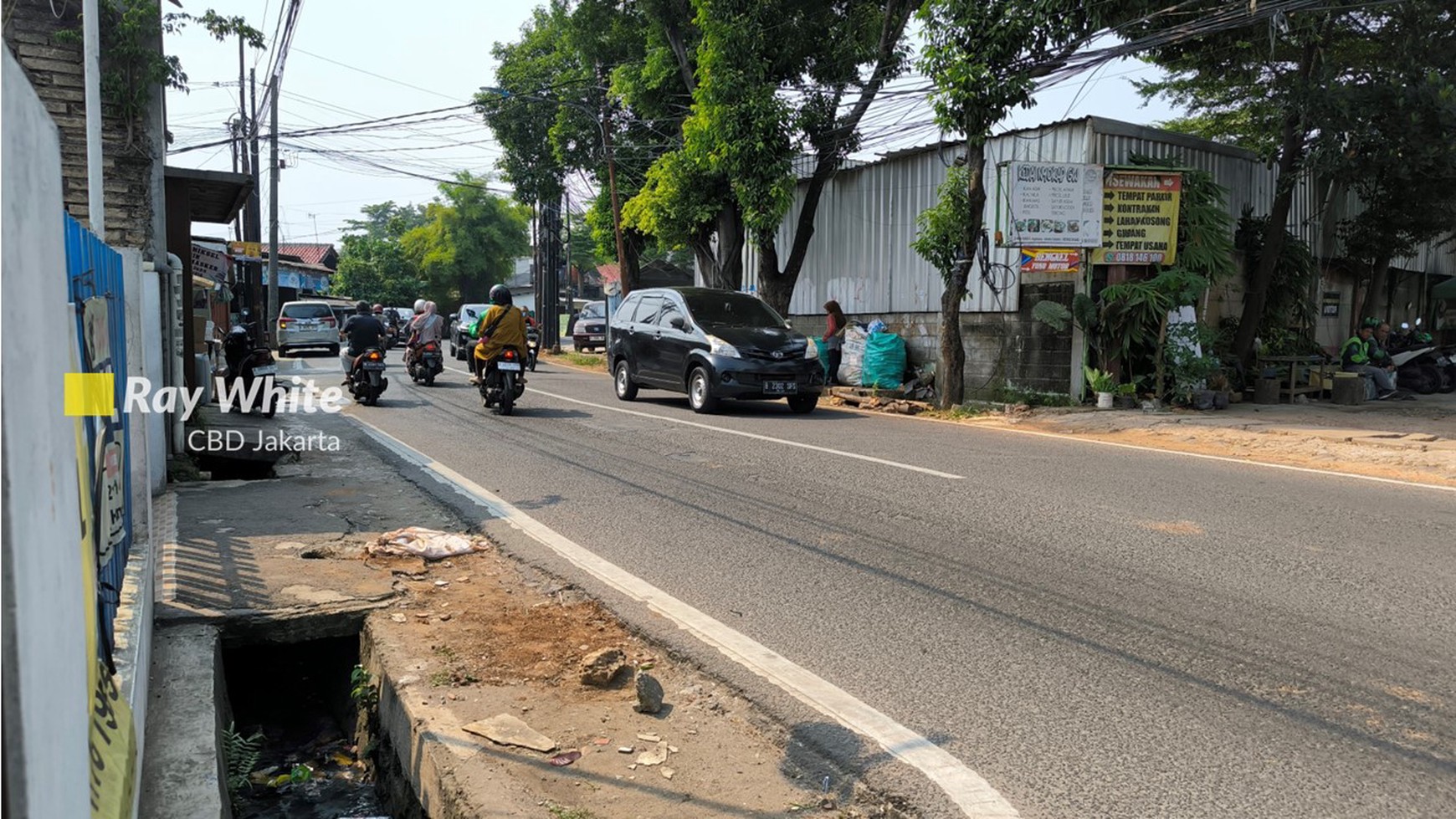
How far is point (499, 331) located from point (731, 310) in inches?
139

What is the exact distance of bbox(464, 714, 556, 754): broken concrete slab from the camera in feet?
11.6

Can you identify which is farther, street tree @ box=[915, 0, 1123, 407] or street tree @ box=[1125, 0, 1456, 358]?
street tree @ box=[1125, 0, 1456, 358]

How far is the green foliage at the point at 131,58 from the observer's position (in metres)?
10.5

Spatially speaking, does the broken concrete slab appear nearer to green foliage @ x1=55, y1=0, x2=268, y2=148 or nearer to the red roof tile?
green foliage @ x1=55, y1=0, x2=268, y2=148

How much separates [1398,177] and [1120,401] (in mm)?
6377

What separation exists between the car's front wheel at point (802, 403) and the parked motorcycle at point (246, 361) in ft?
23.3

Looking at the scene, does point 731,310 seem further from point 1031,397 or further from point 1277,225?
point 1277,225

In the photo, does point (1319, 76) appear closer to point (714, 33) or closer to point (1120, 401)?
point (1120, 401)

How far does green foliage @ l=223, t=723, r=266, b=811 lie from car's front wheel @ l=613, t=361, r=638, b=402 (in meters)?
12.1

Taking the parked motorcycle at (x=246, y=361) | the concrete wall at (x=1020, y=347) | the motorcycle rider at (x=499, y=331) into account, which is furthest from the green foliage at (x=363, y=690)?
the concrete wall at (x=1020, y=347)

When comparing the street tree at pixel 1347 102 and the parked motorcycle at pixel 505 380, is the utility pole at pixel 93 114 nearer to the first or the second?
the parked motorcycle at pixel 505 380

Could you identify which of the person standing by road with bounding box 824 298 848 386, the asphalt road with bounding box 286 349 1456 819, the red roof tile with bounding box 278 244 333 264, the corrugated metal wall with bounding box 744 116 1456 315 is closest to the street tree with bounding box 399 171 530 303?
the red roof tile with bounding box 278 244 333 264

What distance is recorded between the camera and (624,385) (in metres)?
16.9

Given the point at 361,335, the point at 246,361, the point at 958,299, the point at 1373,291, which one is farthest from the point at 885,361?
the point at 1373,291
